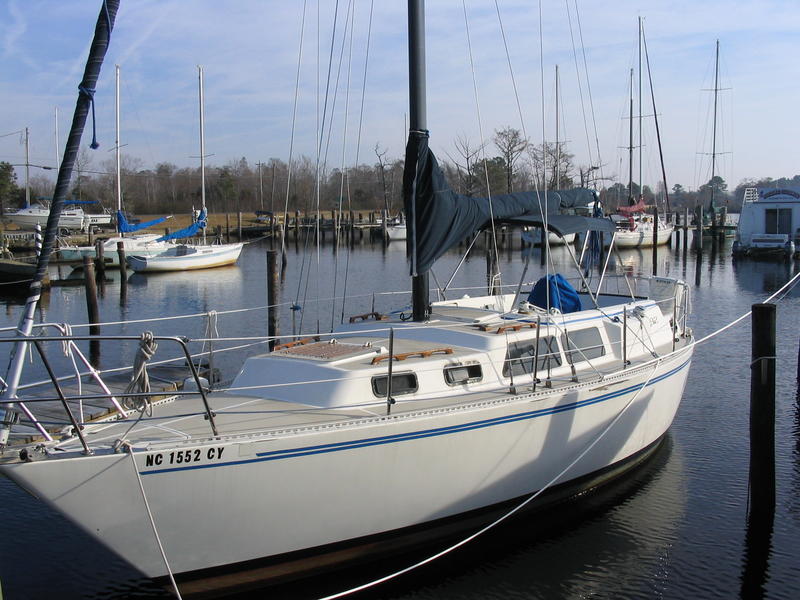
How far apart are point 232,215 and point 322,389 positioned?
8470 centimetres

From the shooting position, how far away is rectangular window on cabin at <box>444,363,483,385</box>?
1003 centimetres

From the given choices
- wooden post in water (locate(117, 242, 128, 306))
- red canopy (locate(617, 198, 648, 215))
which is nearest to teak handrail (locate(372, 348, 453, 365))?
wooden post in water (locate(117, 242, 128, 306))

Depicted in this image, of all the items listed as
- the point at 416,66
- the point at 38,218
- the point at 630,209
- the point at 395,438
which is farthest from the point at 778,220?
the point at 38,218

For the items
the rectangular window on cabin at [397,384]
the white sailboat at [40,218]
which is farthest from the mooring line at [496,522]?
the white sailboat at [40,218]

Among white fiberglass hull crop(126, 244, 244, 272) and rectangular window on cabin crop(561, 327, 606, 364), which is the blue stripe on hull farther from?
white fiberglass hull crop(126, 244, 244, 272)

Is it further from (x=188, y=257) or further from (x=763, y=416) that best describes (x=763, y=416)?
(x=188, y=257)

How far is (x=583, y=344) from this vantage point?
11.8 m

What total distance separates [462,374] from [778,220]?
4688cm

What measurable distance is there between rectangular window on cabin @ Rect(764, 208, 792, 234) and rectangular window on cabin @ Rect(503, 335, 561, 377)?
147ft

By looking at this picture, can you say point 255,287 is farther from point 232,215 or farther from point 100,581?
point 232,215

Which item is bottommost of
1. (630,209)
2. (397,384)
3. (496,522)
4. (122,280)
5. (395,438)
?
(496,522)

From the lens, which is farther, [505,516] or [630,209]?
[630,209]

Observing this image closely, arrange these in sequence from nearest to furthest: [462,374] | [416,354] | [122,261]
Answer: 1. [416,354]
2. [462,374]
3. [122,261]

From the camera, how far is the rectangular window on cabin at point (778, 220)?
49.2 metres
